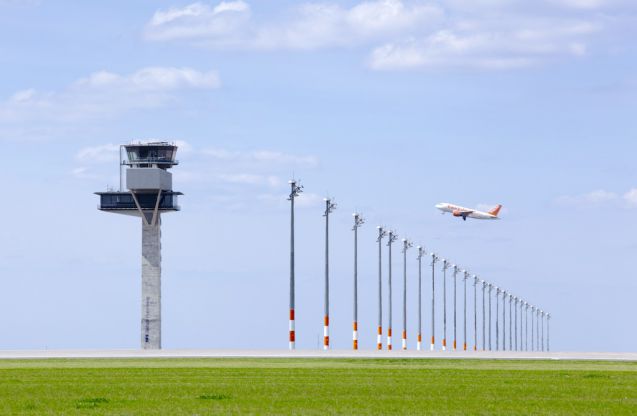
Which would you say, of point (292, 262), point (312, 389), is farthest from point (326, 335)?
point (312, 389)

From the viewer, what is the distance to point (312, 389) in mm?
38969

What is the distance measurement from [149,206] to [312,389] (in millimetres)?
90043

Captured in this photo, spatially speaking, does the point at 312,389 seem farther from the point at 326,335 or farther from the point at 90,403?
the point at 326,335

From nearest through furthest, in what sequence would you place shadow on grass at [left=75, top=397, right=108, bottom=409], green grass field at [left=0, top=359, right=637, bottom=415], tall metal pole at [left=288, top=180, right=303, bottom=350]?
green grass field at [left=0, top=359, right=637, bottom=415], shadow on grass at [left=75, top=397, right=108, bottom=409], tall metal pole at [left=288, top=180, right=303, bottom=350]

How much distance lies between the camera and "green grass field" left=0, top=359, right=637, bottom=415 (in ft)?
103

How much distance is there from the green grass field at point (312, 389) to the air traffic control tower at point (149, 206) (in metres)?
65.4

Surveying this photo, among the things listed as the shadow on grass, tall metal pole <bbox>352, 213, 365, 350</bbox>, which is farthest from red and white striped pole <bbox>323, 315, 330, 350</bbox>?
the shadow on grass

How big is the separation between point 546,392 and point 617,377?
1207 cm

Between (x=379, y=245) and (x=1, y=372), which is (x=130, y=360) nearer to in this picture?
(x=1, y=372)

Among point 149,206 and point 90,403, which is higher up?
point 149,206

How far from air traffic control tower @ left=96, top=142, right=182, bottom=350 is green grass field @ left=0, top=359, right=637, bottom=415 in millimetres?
65395

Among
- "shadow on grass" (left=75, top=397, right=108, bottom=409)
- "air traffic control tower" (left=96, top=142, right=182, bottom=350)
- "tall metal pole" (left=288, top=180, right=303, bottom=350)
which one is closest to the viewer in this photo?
"shadow on grass" (left=75, top=397, right=108, bottom=409)

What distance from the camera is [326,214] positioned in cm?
11031

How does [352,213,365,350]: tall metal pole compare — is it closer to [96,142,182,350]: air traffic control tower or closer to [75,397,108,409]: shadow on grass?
[96,142,182,350]: air traffic control tower
